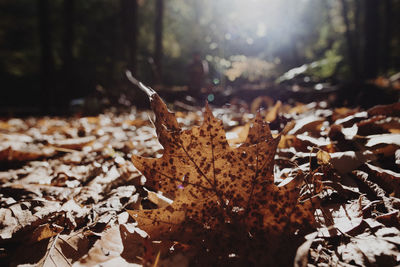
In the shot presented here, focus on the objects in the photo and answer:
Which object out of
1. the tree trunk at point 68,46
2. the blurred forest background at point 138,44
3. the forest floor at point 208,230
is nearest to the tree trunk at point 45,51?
the blurred forest background at point 138,44

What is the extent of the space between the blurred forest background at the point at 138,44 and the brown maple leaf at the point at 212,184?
9.08 ft

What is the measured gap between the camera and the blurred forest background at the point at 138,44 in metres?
6.42

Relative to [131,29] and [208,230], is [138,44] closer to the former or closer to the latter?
[131,29]

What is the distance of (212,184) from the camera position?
732 mm

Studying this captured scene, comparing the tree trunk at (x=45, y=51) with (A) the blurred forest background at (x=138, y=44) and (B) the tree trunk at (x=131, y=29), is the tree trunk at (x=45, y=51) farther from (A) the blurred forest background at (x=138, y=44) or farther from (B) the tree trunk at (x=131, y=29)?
(B) the tree trunk at (x=131, y=29)

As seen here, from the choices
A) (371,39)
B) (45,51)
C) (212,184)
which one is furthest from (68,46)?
(212,184)


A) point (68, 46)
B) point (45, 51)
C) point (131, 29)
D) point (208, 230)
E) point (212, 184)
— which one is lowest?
point (208, 230)

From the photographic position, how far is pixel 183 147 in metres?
0.71

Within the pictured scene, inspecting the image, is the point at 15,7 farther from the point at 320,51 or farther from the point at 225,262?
the point at 320,51

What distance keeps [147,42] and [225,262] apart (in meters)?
22.0

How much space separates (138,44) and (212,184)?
65.6ft

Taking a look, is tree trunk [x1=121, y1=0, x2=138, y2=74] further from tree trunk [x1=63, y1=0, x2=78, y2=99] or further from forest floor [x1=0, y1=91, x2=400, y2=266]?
forest floor [x1=0, y1=91, x2=400, y2=266]

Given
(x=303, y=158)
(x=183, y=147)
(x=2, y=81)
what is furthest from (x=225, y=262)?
(x=2, y=81)

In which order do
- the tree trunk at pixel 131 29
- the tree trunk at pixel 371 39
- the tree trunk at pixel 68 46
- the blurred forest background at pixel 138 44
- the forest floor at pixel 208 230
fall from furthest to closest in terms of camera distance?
the tree trunk at pixel 68 46 < the tree trunk at pixel 131 29 < the tree trunk at pixel 371 39 < the blurred forest background at pixel 138 44 < the forest floor at pixel 208 230
